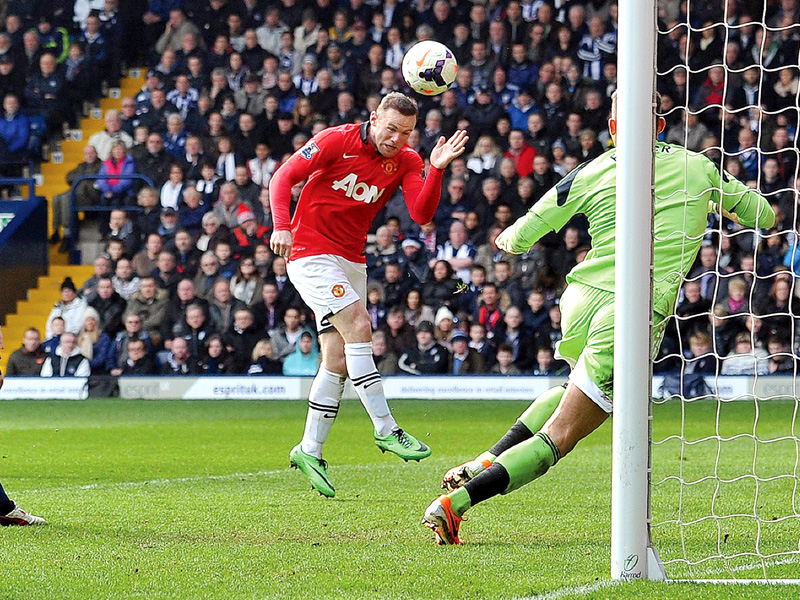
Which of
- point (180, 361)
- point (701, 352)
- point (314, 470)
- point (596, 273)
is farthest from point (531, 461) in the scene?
point (180, 361)

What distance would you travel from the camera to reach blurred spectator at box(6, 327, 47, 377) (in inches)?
585

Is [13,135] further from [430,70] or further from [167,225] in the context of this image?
[430,70]

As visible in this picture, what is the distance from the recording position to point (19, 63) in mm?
18562

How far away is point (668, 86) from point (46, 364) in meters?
9.14

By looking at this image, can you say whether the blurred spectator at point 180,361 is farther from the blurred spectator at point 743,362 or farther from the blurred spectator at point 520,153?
the blurred spectator at point 743,362

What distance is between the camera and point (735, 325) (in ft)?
44.2

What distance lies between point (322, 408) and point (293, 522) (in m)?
1.01

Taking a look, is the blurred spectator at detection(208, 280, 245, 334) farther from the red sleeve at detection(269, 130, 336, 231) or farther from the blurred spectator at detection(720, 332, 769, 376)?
the red sleeve at detection(269, 130, 336, 231)

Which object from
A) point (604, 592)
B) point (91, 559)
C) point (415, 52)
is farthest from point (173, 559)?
point (415, 52)

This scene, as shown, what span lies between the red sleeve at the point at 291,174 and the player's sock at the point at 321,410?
98cm

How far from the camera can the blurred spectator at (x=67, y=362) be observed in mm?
14766

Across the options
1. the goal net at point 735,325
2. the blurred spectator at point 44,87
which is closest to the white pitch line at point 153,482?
the goal net at point 735,325

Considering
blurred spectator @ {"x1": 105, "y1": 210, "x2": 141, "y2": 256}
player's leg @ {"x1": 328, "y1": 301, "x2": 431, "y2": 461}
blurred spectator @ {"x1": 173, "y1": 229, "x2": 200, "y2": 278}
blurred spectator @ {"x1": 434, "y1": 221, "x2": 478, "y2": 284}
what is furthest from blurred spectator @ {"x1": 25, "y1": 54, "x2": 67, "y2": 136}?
player's leg @ {"x1": 328, "y1": 301, "x2": 431, "y2": 461}

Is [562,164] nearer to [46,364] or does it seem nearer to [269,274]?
[269,274]
